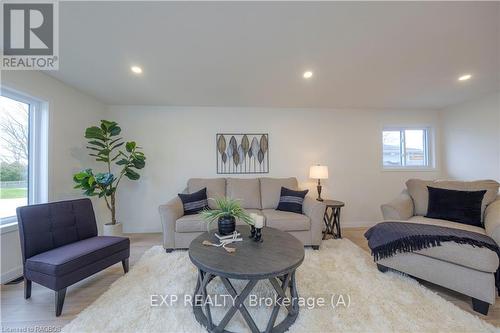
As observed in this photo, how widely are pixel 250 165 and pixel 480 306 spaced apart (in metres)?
3.09

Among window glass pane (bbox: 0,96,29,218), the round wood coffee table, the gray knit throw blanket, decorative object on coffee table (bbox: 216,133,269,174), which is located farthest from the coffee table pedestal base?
window glass pane (bbox: 0,96,29,218)

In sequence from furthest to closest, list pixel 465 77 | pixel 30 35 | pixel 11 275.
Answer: pixel 465 77 → pixel 11 275 → pixel 30 35

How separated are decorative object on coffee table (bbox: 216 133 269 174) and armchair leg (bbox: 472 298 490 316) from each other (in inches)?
114

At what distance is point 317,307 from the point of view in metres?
1.61

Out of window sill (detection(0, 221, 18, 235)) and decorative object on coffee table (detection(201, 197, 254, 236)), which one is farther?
window sill (detection(0, 221, 18, 235))

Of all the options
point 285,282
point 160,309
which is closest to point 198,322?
point 160,309

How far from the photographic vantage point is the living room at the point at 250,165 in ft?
5.06

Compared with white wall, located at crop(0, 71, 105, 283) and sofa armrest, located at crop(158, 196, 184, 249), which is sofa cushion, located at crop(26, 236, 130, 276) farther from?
white wall, located at crop(0, 71, 105, 283)

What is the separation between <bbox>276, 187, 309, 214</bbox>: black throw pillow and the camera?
9.99 ft

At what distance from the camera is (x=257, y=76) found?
8.41 feet

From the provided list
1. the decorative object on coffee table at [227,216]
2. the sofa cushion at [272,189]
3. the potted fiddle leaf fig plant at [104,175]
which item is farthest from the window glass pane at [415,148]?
the potted fiddle leaf fig plant at [104,175]

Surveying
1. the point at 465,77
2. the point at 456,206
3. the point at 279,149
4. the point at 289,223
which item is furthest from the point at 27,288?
the point at 465,77

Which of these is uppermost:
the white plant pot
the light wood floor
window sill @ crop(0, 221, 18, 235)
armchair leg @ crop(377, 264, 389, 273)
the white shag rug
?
window sill @ crop(0, 221, 18, 235)

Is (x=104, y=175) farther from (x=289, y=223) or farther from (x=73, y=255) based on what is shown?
(x=289, y=223)
